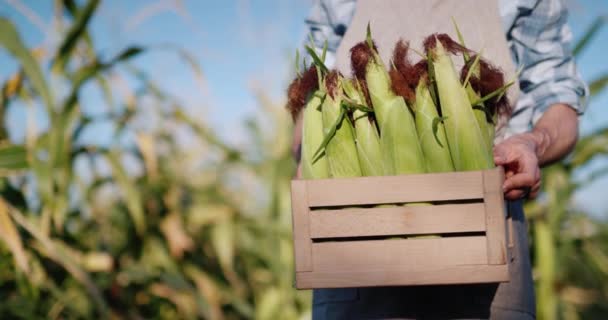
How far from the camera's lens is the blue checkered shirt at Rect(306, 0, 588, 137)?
115 centimetres

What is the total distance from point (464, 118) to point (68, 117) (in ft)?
4.58

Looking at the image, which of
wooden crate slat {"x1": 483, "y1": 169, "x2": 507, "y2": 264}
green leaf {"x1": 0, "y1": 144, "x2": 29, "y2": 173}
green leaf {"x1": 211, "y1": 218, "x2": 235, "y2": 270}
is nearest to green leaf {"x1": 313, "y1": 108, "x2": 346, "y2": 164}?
wooden crate slat {"x1": 483, "y1": 169, "x2": 507, "y2": 264}

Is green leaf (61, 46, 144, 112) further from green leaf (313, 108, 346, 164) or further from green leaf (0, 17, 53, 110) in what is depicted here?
green leaf (313, 108, 346, 164)

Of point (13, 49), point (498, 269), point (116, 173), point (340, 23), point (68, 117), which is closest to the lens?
point (498, 269)

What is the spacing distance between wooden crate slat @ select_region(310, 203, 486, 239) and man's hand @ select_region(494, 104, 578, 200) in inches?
4.2

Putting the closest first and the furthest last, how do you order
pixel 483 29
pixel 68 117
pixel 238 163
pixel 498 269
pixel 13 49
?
pixel 498 269 < pixel 483 29 < pixel 13 49 < pixel 68 117 < pixel 238 163

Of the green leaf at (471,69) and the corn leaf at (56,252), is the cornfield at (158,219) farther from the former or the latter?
the green leaf at (471,69)

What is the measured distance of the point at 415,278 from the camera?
0.88 m

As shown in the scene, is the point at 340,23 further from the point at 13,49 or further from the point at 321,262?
the point at 13,49

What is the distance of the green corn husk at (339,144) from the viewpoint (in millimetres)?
931

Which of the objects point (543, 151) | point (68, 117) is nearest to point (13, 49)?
point (68, 117)

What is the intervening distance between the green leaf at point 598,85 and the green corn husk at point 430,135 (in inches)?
63.0

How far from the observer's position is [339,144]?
0.93m

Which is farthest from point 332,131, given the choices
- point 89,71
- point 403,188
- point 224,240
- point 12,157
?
point 224,240
